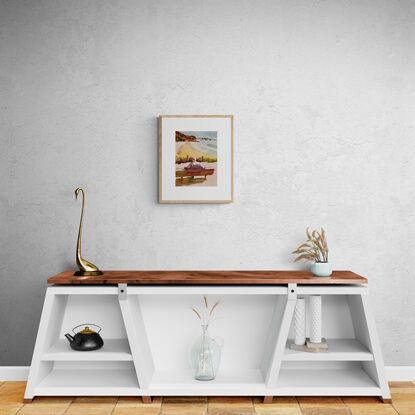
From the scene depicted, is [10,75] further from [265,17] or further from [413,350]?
[413,350]

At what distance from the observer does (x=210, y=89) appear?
3.29 meters

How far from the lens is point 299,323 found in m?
3.03

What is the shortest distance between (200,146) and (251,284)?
1.01 meters

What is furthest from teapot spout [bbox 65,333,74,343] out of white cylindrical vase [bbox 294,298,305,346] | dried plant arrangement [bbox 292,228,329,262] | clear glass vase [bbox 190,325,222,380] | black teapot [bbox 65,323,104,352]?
dried plant arrangement [bbox 292,228,329,262]

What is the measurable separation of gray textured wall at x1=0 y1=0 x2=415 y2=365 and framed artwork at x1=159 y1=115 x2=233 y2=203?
0.08 meters

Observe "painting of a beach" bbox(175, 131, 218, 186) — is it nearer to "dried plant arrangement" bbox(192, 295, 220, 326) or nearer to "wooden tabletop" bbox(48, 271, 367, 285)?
"wooden tabletop" bbox(48, 271, 367, 285)

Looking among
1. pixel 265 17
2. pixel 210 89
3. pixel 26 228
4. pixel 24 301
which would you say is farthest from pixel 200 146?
pixel 24 301

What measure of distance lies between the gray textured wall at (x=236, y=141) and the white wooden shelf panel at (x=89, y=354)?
0.45 meters

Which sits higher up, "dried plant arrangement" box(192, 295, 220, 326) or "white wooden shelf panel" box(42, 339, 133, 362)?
"dried plant arrangement" box(192, 295, 220, 326)

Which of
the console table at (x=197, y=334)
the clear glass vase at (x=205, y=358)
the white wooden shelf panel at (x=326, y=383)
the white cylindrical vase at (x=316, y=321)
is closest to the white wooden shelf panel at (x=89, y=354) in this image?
the console table at (x=197, y=334)

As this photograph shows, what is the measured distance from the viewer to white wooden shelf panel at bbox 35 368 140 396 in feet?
9.32

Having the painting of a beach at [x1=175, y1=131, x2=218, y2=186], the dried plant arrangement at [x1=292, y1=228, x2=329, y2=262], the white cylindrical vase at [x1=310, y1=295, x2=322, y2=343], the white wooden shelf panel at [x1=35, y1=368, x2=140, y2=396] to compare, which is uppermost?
the painting of a beach at [x1=175, y1=131, x2=218, y2=186]

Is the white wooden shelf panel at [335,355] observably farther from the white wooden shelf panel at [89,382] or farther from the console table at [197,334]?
the white wooden shelf panel at [89,382]

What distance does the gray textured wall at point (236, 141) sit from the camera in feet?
10.7
